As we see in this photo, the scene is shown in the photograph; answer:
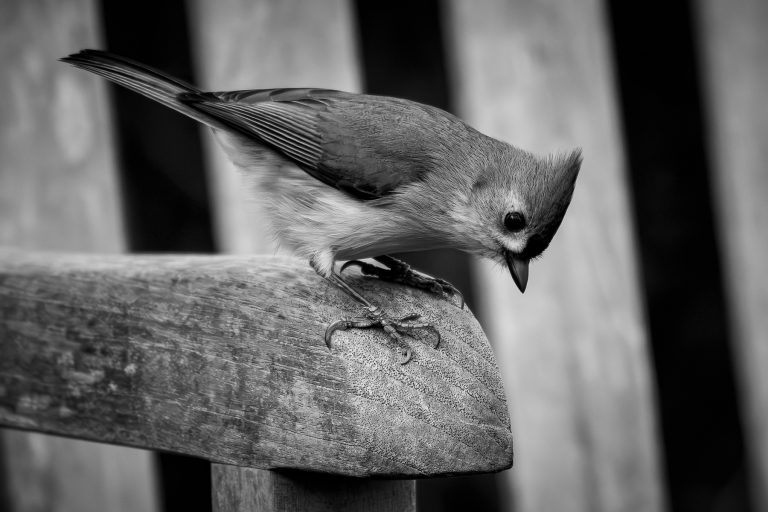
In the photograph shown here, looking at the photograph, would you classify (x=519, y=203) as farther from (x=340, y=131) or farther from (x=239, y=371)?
(x=239, y=371)

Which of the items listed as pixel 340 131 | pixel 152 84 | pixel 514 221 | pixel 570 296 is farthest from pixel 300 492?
pixel 570 296

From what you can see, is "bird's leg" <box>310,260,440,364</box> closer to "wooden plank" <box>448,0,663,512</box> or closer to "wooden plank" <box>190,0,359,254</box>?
"wooden plank" <box>190,0,359,254</box>

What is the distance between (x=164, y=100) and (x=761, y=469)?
2.40 metres

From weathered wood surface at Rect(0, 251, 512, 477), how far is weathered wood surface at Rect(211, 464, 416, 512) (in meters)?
0.04

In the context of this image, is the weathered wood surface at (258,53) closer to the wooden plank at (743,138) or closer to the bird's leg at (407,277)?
the bird's leg at (407,277)

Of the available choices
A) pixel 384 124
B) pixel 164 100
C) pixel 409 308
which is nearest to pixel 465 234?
pixel 384 124

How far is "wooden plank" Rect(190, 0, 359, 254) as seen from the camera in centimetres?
306

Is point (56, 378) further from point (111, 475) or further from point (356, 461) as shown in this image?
point (111, 475)

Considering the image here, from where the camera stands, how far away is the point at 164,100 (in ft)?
8.93

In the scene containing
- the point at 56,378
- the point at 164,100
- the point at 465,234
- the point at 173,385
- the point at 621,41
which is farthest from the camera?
the point at 621,41

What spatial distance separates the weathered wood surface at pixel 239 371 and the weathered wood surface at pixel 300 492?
4cm

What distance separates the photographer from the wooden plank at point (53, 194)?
3.12 m

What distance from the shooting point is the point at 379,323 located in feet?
5.92

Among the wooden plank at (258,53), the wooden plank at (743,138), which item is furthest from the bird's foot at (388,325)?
the wooden plank at (743,138)
